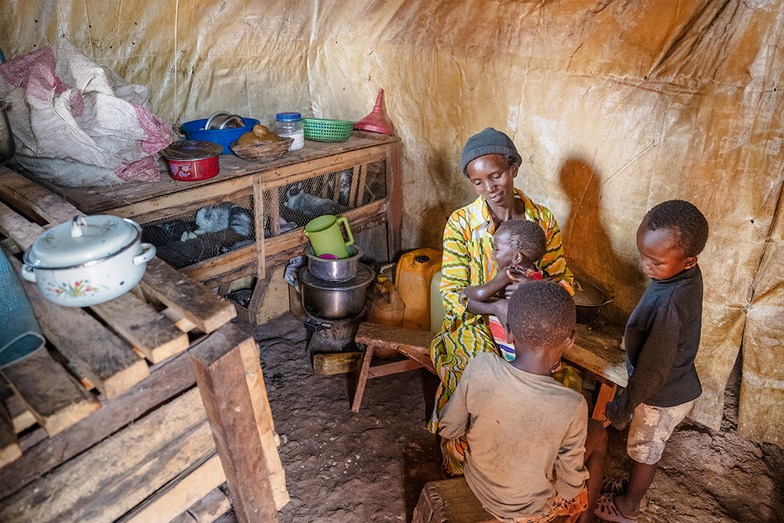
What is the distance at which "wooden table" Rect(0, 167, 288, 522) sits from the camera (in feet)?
4.05

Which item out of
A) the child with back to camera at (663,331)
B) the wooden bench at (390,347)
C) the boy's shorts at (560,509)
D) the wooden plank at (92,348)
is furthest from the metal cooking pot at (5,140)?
the child with back to camera at (663,331)

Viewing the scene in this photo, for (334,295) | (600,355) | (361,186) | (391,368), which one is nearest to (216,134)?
(361,186)

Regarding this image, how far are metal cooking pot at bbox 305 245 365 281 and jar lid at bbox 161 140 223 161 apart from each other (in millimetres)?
1076

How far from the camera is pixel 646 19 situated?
8.95 ft

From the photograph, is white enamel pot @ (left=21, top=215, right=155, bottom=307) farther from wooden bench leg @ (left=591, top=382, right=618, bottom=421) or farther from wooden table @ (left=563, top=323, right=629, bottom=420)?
wooden bench leg @ (left=591, top=382, right=618, bottom=421)

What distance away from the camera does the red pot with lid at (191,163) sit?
3.16 m

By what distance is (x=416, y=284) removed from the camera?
3.98m

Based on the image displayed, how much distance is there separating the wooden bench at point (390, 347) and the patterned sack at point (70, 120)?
1.86 m

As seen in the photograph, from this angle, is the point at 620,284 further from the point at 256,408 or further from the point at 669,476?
the point at 256,408

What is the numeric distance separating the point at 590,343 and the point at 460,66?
229 centimetres

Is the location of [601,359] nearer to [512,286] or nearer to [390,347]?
[512,286]

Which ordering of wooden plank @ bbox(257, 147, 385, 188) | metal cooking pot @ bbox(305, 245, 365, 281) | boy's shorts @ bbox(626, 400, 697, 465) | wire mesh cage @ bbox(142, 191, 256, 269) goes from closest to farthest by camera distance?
1. boy's shorts @ bbox(626, 400, 697, 465)
2. wire mesh cage @ bbox(142, 191, 256, 269)
3. wooden plank @ bbox(257, 147, 385, 188)
4. metal cooking pot @ bbox(305, 245, 365, 281)

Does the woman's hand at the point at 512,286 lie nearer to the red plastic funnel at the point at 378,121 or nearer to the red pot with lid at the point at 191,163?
the red pot with lid at the point at 191,163

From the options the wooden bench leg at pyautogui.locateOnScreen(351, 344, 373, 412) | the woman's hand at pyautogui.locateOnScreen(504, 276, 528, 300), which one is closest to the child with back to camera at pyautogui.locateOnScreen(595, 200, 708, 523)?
the woman's hand at pyautogui.locateOnScreen(504, 276, 528, 300)
